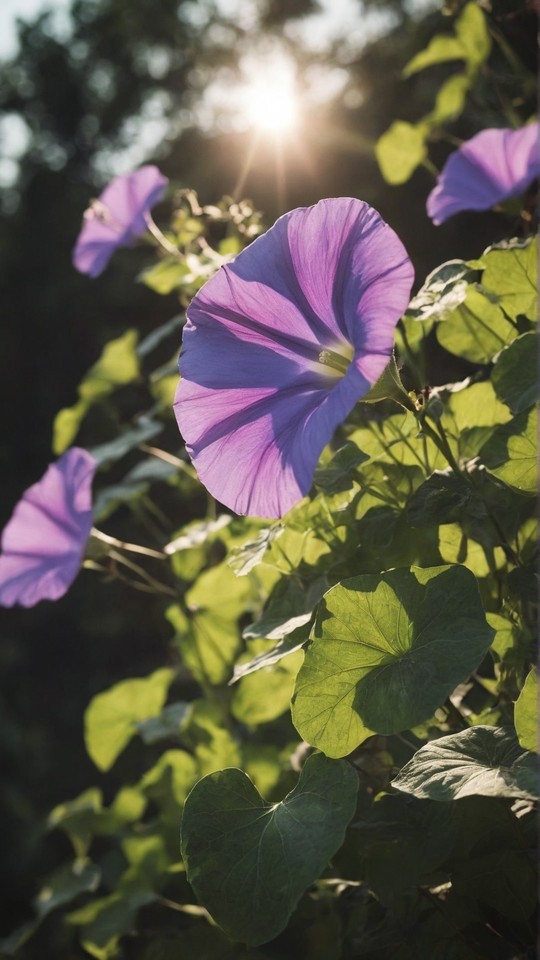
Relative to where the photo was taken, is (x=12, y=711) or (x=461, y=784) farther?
(x=12, y=711)

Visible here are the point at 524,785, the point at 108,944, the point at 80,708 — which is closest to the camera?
the point at 524,785

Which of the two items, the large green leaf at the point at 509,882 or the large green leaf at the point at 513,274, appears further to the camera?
the large green leaf at the point at 513,274

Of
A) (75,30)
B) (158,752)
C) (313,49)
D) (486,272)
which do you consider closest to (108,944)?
(486,272)

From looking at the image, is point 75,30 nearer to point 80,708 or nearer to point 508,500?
point 80,708

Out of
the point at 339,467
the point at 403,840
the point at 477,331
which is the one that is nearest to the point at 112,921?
the point at 403,840

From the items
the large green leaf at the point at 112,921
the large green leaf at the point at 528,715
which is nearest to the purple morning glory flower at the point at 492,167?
the large green leaf at the point at 528,715

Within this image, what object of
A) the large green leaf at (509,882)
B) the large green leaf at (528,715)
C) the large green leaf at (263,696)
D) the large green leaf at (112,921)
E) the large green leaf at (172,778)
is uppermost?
the large green leaf at (528,715)

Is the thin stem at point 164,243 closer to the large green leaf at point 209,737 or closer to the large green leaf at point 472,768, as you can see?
the large green leaf at point 209,737
